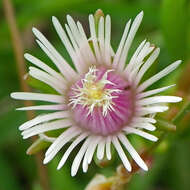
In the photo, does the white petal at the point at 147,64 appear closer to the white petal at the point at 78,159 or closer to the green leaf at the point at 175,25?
the white petal at the point at 78,159

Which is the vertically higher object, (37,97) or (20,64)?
(20,64)

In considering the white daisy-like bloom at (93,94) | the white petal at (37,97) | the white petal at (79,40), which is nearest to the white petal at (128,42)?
the white daisy-like bloom at (93,94)

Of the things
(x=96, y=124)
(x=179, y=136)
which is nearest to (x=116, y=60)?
(x=96, y=124)

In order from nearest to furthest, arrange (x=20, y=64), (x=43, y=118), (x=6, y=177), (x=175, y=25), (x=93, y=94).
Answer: (x=43, y=118), (x=93, y=94), (x=175, y=25), (x=20, y=64), (x=6, y=177)

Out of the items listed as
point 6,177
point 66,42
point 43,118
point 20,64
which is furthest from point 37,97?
point 6,177

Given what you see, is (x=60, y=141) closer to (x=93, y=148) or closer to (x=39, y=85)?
(x=93, y=148)

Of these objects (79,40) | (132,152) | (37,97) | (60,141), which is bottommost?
(132,152)

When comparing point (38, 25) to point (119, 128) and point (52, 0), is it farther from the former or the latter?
point (119, 128)

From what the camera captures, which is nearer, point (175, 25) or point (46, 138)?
point (46, 138)
